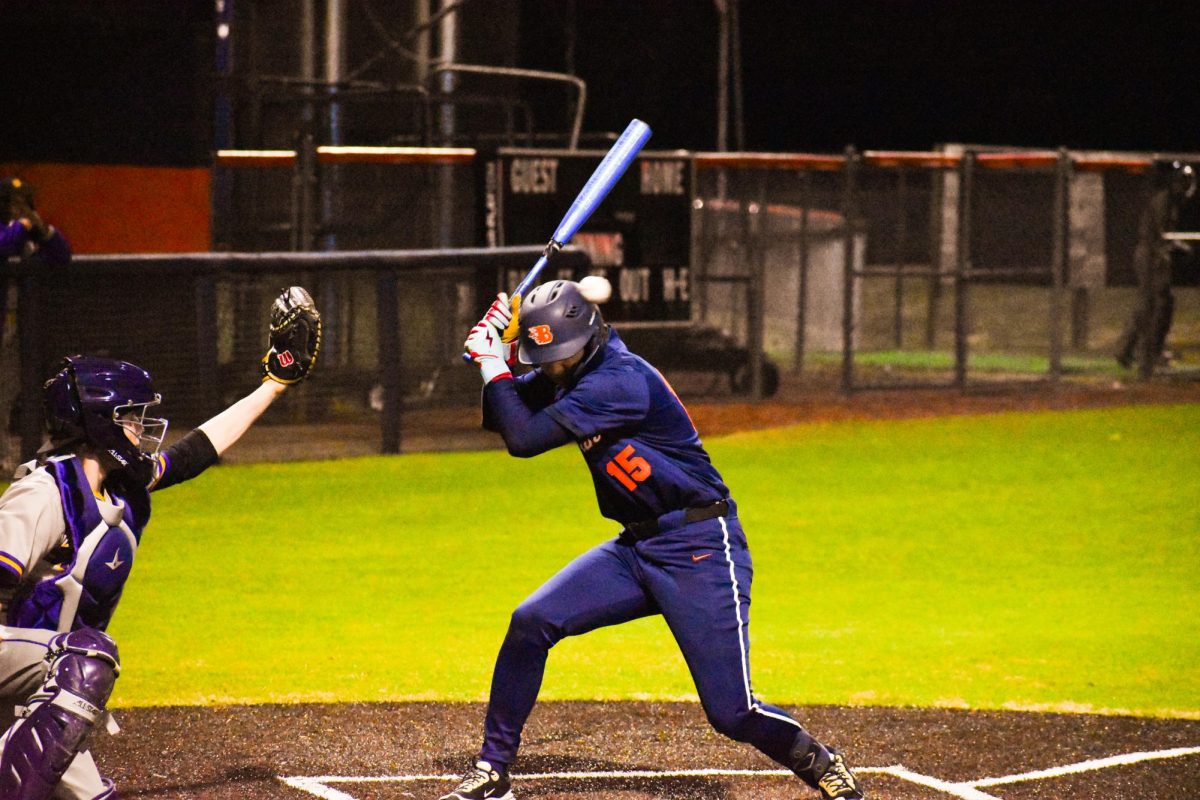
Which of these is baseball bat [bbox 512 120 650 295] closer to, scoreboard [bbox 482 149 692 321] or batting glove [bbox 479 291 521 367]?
batting glove [bbox 479 291 521 367]

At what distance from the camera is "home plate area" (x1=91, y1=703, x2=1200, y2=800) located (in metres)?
5.43

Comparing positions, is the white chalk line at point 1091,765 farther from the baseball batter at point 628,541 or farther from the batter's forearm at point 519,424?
the batter's forearm at point 519,424

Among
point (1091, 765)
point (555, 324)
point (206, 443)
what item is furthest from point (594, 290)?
point (1091, 765)

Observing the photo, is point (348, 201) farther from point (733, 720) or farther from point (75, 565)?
point (75, 565)

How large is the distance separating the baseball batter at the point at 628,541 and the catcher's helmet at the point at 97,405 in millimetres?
1155

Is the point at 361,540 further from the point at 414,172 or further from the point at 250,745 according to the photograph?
the point at 414,172

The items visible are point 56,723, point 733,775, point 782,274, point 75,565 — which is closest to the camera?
point 56,723

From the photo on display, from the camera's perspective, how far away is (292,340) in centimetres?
491

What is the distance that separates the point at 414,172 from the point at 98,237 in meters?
2.66

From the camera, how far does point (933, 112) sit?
3173cm

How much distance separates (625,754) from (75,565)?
235 cm

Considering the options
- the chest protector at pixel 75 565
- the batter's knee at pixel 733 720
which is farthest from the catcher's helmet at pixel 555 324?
the chest protector at pixel 75 565

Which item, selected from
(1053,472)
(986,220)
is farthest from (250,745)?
(986,220)

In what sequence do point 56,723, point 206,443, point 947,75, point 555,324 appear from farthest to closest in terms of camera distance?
1. point 947,75
2. point 555,324
3. point 206,443
4. point 56,723
